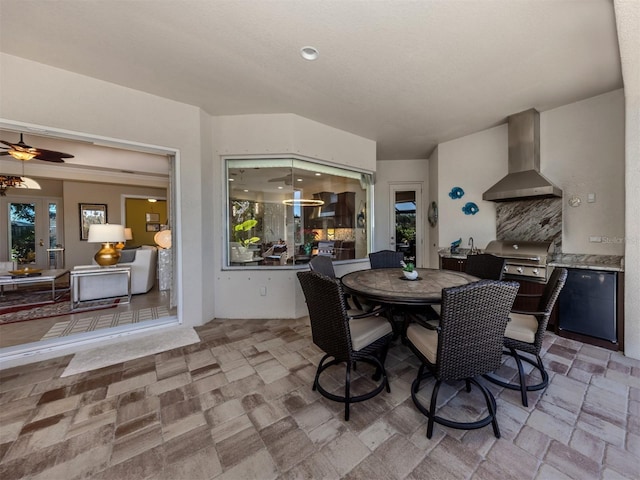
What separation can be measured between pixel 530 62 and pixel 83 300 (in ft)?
21.9

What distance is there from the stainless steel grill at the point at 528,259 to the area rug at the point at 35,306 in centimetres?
578

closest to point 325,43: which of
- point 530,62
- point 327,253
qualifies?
point 530,62

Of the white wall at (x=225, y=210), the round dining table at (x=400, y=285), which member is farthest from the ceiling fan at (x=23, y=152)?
the round dining table at (x=400, y=285)

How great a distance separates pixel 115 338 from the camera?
272cm

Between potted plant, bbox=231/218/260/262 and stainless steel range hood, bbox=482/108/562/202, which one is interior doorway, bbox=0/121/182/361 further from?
stainless steel range hood, bbox=482/108/562/202

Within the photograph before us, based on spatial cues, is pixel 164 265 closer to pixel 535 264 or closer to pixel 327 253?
pixel 327 253

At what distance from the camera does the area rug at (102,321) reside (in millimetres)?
2958

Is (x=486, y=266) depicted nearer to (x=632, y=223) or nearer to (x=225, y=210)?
(x=632, y=223)

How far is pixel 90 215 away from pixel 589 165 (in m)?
9.91

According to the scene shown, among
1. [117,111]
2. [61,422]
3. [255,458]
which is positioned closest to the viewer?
[255,458]

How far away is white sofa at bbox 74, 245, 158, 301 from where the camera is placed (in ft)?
13.5

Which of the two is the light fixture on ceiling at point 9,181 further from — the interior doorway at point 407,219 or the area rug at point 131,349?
the interior doorway at point 407,219

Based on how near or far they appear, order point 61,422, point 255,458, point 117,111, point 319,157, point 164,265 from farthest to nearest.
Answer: point 164,265, point 319,157, point 117,111, point 61,422, point 255,458

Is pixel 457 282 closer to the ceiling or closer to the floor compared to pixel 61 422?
closer to the ceiling
